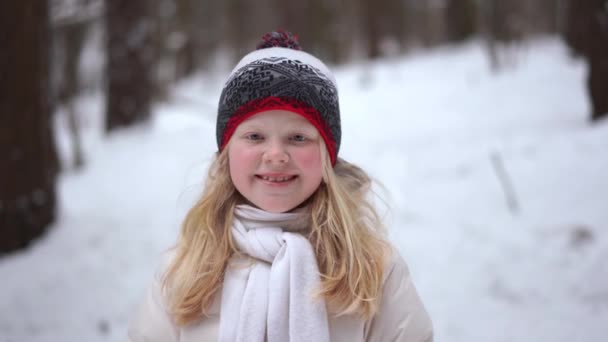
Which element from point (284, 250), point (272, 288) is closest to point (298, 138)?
point (284, 250)

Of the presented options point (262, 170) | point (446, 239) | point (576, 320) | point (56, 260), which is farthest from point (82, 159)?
point (576, 320)

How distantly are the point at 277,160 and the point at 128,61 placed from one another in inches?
200

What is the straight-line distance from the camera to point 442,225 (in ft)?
14.0

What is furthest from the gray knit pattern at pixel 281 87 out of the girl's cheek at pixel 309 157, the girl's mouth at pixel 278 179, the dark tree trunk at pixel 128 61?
the dark tree trunk at pixel 128 61

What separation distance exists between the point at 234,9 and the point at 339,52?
6.11 metres

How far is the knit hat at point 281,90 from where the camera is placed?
1.46m

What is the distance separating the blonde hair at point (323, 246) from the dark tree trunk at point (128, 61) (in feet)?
15.3

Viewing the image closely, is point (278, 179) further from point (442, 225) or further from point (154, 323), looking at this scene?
point (442, 225)

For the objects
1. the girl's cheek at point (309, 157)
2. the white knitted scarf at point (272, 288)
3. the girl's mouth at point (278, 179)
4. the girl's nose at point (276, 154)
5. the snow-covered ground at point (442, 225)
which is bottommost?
the snow-covered ground at point (442, 225)

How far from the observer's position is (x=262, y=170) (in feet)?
4.84

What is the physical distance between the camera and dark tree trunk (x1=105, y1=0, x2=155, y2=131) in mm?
5746

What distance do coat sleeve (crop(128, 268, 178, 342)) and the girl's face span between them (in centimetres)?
50

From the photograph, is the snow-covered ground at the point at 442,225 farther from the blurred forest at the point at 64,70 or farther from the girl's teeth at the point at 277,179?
the girl's teeth at the point at 277,179

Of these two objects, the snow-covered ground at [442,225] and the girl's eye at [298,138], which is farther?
the snow-covered ground at [442,225]
